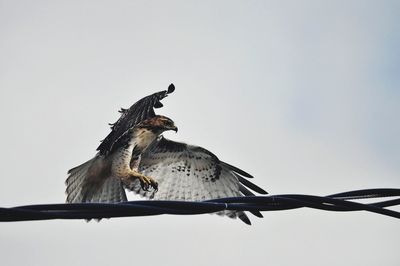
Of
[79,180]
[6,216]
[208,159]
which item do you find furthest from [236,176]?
[6,216]

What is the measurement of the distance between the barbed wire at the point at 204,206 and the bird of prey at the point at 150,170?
3.58 metres

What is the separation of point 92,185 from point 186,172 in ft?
4.12

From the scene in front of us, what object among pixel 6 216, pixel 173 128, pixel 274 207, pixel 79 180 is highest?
pixel 173 128

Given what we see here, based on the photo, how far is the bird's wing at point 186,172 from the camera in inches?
361

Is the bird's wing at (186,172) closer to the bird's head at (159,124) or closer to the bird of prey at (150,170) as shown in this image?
the bird of prey at (150,170)

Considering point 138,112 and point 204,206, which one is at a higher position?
point 138,112

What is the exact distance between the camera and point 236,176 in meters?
9.08

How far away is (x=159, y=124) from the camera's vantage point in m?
8.48

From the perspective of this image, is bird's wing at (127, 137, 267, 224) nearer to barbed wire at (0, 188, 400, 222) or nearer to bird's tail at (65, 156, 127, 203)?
bird's tail at (65, 156, 127, 203)

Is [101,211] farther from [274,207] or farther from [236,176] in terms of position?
[236,176]

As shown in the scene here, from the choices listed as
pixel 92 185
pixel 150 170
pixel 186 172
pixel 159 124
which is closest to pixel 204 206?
pixel 159 124

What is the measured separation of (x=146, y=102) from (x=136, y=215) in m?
3.75

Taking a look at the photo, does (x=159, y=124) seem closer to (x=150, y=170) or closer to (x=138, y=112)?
(x=150, y=170)

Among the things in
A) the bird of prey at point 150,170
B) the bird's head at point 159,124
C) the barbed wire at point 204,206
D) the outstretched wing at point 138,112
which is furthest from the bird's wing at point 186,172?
the barbed wire at point 204,206
